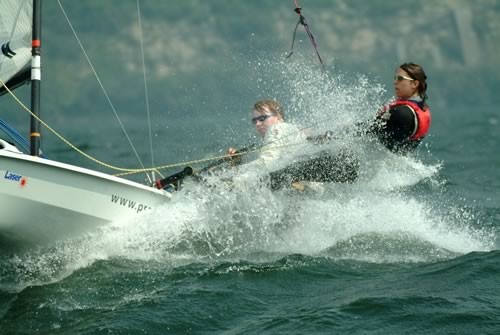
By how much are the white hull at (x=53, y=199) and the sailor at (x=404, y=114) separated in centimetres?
208

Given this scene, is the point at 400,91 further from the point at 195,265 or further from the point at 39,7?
the point at 39,7

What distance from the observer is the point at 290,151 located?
735cm

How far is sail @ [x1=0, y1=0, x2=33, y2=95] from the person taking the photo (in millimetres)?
7247

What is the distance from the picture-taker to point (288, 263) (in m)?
6.62

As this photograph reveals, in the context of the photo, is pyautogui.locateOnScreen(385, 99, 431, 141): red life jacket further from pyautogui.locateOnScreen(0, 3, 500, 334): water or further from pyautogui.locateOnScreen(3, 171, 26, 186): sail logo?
pyautogui.locateOnScreen(3, 171, 26, 186): sail logo

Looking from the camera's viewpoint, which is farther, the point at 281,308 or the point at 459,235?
the point at 459,235

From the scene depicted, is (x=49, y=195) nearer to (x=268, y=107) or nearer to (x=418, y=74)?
(x=268, y=107)

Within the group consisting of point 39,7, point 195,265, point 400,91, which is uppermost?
point 39,7

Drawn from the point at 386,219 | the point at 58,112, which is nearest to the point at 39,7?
the point at 386,219

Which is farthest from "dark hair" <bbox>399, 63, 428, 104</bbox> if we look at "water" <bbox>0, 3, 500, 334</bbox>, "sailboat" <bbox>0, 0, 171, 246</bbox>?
"sailboat" <bbox>0, 0, 171, 246</bbox>

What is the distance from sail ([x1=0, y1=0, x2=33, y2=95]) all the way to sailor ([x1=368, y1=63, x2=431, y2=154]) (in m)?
2.99

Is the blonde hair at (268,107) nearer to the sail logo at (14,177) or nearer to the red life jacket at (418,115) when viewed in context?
the red life jacket at (418,115)

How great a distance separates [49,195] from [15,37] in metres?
1.76

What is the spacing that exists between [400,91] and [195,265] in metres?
2.26
